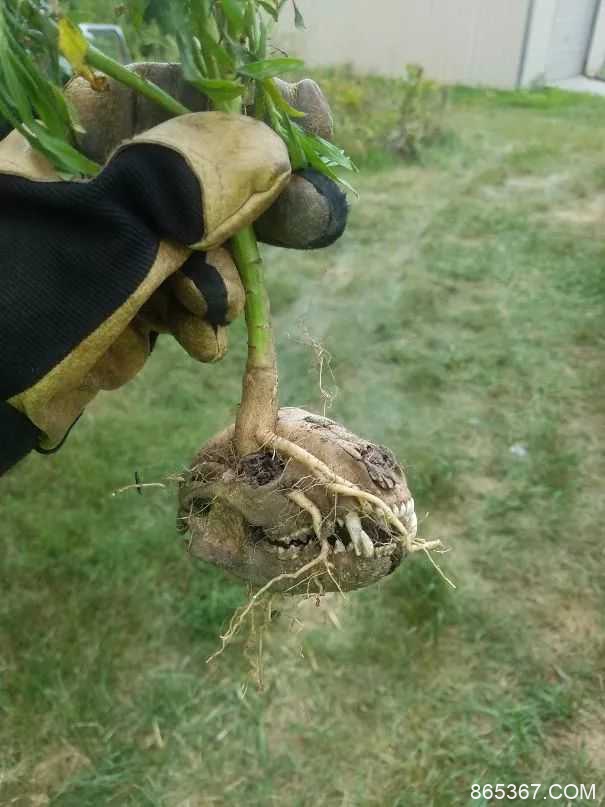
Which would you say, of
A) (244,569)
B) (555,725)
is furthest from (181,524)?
(555,725)

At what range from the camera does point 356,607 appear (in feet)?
7.80

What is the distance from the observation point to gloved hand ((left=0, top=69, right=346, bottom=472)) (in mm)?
1210

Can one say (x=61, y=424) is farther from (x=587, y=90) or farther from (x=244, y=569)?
(x=587, y=90)

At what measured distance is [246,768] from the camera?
199 cm

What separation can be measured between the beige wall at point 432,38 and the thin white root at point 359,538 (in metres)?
7.56

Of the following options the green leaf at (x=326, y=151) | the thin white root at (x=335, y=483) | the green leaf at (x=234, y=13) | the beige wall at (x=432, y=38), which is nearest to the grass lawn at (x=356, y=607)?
the thin white root at (x=335, y=483)

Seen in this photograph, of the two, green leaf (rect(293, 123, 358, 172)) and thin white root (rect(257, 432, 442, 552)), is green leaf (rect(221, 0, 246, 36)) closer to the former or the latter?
green leaf (rect(293, 123, 358, 172))

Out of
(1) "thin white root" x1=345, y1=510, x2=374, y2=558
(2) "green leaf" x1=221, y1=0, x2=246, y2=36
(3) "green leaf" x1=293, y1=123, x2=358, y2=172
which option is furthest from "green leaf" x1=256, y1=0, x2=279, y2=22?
(1) "thin white root" x1=345, y1=510, x2=374, y2=558

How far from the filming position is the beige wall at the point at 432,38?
8.19 metres

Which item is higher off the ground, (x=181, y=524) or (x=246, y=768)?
(x=181, y=524)

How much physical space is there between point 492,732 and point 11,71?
183cm

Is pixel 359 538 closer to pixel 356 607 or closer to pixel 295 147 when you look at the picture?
pixel 295 147

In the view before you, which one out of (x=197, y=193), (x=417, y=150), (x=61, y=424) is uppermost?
(x=197, y=193)

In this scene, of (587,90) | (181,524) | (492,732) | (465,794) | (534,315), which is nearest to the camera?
(181,524)
